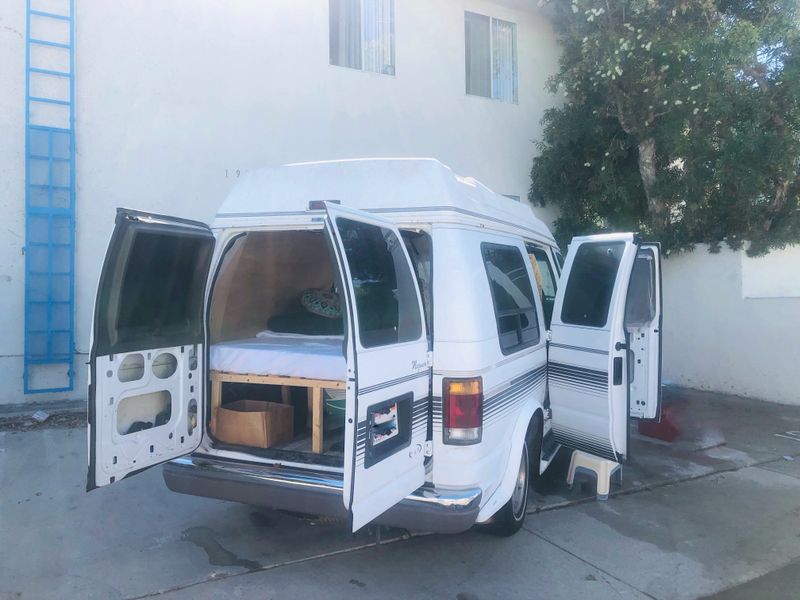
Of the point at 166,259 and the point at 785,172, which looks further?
the point at 785,172

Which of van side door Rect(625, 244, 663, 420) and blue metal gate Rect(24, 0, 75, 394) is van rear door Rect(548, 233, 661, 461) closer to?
van side door Rect(625, 244, 663, 420)

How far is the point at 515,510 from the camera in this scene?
14.7 ft

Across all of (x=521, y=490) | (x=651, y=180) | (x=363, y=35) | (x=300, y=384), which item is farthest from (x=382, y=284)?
(x=651, y=180)

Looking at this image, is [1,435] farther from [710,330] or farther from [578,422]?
[710,330]

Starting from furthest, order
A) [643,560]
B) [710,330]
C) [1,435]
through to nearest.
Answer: [710,330] < [1,435] < [643,560]

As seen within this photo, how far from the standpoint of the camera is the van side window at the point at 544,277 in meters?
5.54

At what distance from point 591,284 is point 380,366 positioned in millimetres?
2580

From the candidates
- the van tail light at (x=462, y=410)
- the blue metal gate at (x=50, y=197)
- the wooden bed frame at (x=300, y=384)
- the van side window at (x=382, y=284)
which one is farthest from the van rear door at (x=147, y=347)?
the blue metal gate at (x=50, y=197)

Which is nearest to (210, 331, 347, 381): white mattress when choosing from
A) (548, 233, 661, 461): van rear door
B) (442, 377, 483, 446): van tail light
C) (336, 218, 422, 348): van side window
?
(336, 218, 422, 348): van side window

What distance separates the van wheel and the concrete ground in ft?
0.31

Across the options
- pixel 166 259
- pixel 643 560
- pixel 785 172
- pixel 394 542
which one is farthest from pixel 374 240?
pixel 785 172

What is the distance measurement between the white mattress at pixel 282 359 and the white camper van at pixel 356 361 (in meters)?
0.01

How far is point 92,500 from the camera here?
17.0 feet

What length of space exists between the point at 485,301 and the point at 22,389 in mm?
5954
